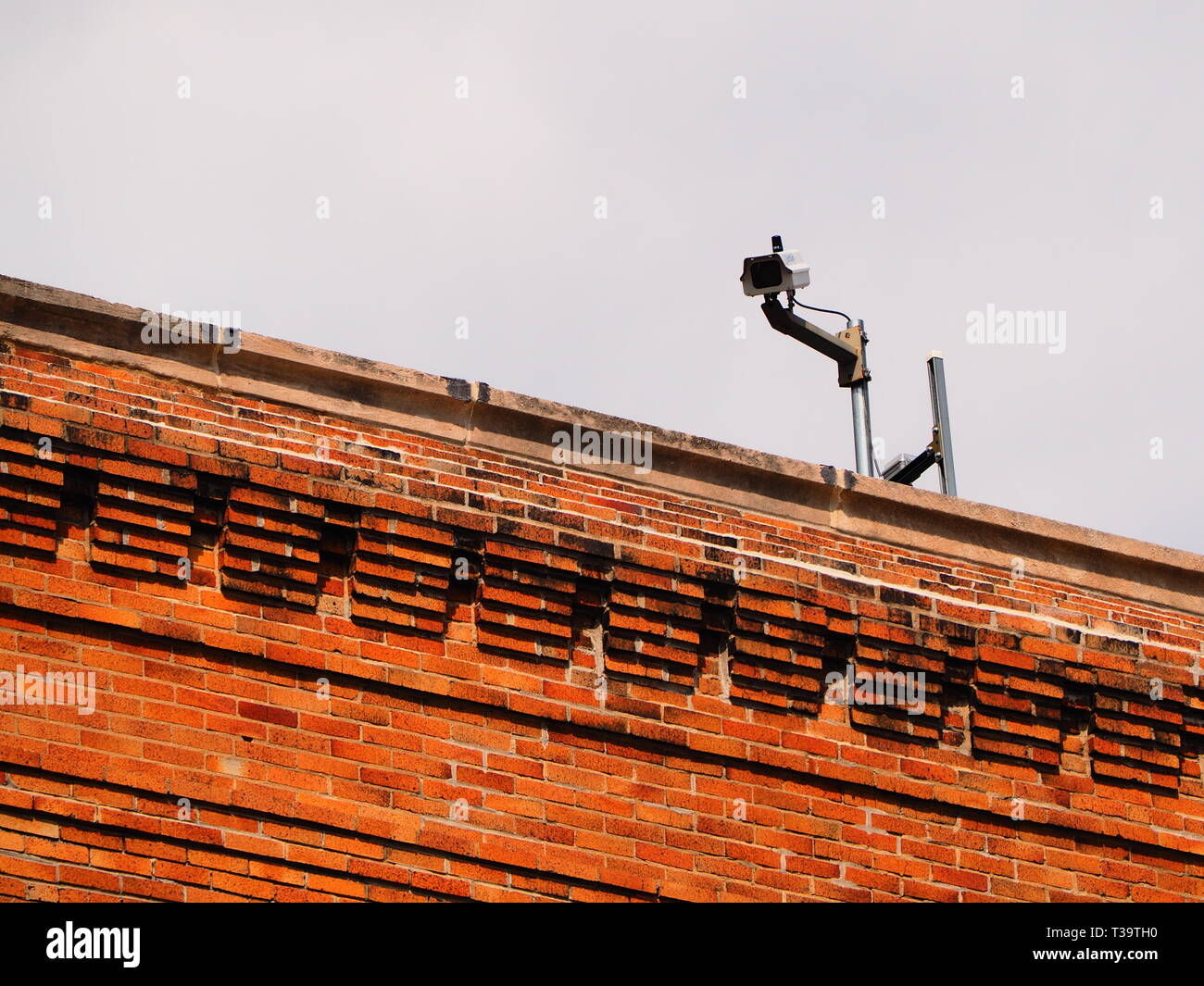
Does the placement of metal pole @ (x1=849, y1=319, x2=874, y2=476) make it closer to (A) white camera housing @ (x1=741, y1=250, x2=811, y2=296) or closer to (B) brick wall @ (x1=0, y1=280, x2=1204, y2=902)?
(A) white camera housing @ (x1=741, y1=250, x2=811, y2=296)

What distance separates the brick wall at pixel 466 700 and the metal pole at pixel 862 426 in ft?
11.7

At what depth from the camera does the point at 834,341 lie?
41.1ft

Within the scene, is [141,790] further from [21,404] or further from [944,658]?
[944,658]

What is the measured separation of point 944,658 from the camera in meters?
8.39

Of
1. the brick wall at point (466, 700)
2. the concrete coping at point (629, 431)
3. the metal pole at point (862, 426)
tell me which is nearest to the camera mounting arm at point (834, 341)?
the metal pole at point (862, 426)

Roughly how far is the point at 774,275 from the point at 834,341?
2.19 ft

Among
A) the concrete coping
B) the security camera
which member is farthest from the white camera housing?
the concrete coping

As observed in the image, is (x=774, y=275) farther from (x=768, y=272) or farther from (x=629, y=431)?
(x=629, y=431)

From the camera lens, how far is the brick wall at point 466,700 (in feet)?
23.6

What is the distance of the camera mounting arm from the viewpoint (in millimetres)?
12297

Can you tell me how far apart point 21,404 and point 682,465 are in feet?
13.0

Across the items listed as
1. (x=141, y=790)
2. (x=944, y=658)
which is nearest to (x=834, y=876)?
(x=944, y=658)

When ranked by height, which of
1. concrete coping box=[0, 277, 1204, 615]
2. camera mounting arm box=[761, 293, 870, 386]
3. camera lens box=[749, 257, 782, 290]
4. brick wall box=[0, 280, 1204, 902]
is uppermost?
camera lens box=[749, 257, 782, 290]

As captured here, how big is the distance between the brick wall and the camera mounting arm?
142 inches
